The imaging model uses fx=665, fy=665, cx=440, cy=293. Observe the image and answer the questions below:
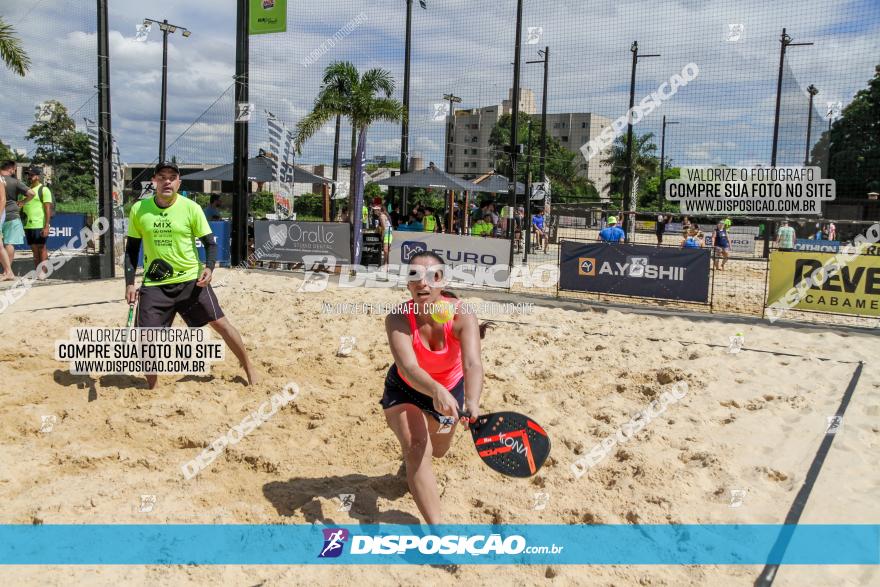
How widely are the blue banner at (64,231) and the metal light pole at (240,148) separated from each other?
4.61 metres

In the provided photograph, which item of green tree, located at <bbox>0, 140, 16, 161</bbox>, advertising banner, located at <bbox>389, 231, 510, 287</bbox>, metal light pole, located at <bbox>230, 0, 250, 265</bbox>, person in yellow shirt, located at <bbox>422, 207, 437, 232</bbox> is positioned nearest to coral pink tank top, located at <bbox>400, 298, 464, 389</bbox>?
advertising banner, located at <bbox>389, 231, 510, 287</bbox>

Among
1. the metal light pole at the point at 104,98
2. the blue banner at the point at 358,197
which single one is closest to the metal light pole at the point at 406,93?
the blue banner at the point at 358,197

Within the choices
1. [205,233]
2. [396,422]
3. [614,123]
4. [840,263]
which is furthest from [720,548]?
[614,123]

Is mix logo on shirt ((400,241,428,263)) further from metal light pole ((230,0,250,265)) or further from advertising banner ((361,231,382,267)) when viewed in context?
metal light pole ((230,0,250,265))

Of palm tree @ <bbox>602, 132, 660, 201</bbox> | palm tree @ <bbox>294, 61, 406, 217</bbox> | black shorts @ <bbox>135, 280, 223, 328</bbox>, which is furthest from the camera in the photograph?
palm tree @ <bbox>602, 132, 660, 201</bbox>

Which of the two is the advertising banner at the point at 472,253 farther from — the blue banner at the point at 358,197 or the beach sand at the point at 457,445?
the beach sand at the point at 457,445

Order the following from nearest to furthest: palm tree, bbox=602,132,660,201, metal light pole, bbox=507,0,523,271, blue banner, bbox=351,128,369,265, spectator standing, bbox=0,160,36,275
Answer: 1. spectator standing, bbox=0,160,36,275
2. blue banner, bbox=351,128,369,265
3. metal light pole, bbox=507,0,523,271
4. palm tree, bbox=602,132,660,201

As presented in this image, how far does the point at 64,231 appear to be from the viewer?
15.3 meters

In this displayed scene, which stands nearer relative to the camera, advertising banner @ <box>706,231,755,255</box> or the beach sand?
the beach sand

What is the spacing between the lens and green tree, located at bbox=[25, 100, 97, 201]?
40.9 feet

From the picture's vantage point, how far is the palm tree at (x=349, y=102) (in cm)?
1730

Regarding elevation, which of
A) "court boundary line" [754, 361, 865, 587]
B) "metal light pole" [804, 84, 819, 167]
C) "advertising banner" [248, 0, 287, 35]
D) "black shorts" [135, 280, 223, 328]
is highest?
"advertising banner" [248, 0, 287, 35]

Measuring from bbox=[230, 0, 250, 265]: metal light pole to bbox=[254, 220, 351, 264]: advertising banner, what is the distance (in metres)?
0.39

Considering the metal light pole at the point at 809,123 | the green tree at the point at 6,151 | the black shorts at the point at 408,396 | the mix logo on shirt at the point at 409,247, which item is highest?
the metal light pole at the point at 809,123
